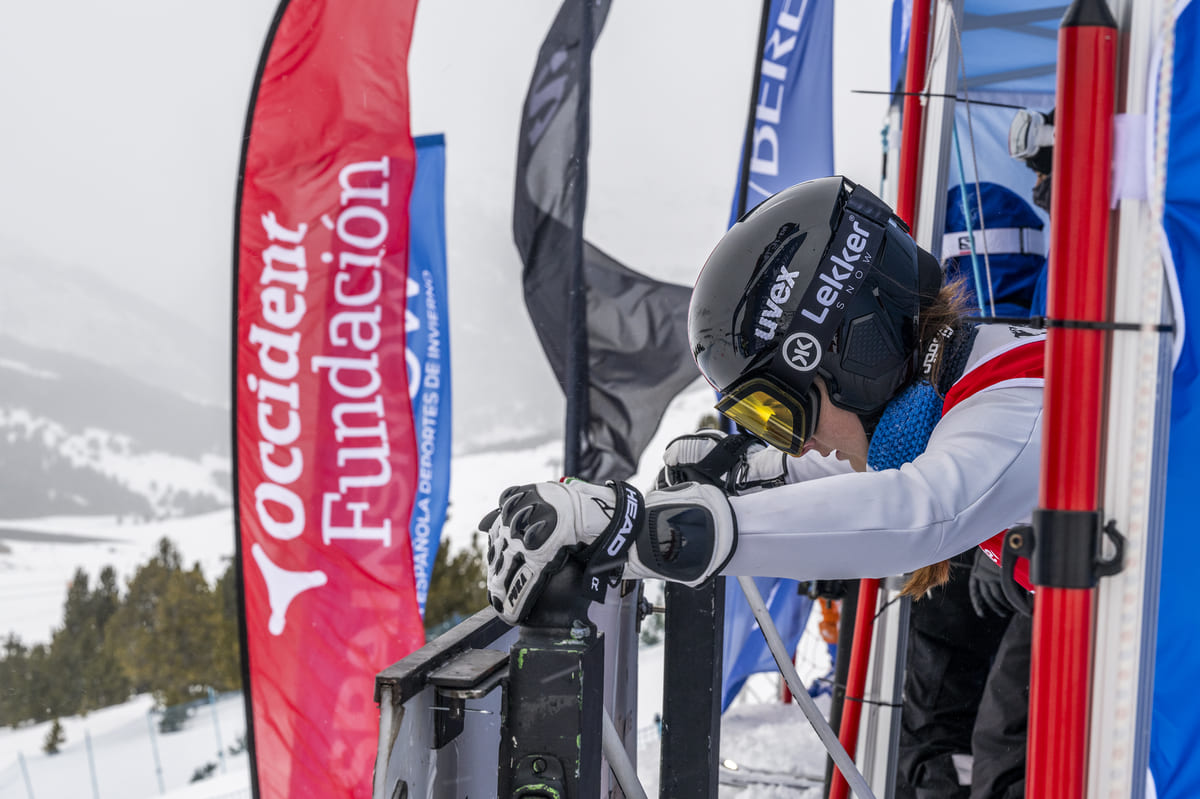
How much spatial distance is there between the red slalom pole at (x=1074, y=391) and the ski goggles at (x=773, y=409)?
68 centimetres

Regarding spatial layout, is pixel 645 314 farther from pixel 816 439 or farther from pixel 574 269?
pixel 816 439

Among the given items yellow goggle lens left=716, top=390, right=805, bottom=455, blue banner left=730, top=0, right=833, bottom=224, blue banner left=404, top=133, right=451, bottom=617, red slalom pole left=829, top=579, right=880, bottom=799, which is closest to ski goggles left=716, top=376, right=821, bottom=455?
yellow goggle lens left=716, top=390, right=805, bottom=455

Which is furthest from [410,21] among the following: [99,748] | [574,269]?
[99,748]

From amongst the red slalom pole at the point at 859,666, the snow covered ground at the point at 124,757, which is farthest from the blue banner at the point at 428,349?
the snow covered ground at the point at 124,757

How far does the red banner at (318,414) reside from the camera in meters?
3.60

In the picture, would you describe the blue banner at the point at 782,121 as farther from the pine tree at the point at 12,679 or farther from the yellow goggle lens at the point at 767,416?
the pine tree at the point at 12,679

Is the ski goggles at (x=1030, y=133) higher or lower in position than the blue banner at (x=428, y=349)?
higher

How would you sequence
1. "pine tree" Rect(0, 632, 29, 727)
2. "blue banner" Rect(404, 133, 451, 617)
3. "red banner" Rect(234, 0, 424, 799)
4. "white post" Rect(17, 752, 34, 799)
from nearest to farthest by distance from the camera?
"red banner" Rect(234, 0, 424, 799)
"blue banner" Rect(404, 133, 451, 617)
"white post" Rect(17, 752, 34, 799)
"pine tree" Rect(0, 632, 29, 727)

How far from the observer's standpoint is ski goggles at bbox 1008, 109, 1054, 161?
264 centimetres

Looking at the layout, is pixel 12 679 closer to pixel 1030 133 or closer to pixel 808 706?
pixel 808 706

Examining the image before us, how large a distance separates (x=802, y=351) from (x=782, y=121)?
11.4 ft

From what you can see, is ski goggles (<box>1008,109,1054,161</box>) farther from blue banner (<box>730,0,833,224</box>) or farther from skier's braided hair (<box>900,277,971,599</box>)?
blue banner (<box>730,0,833,224</box>)

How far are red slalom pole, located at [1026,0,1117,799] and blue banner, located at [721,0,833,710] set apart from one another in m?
3.76

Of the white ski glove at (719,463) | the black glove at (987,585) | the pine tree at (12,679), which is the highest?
the white ski glove at (719,463)
